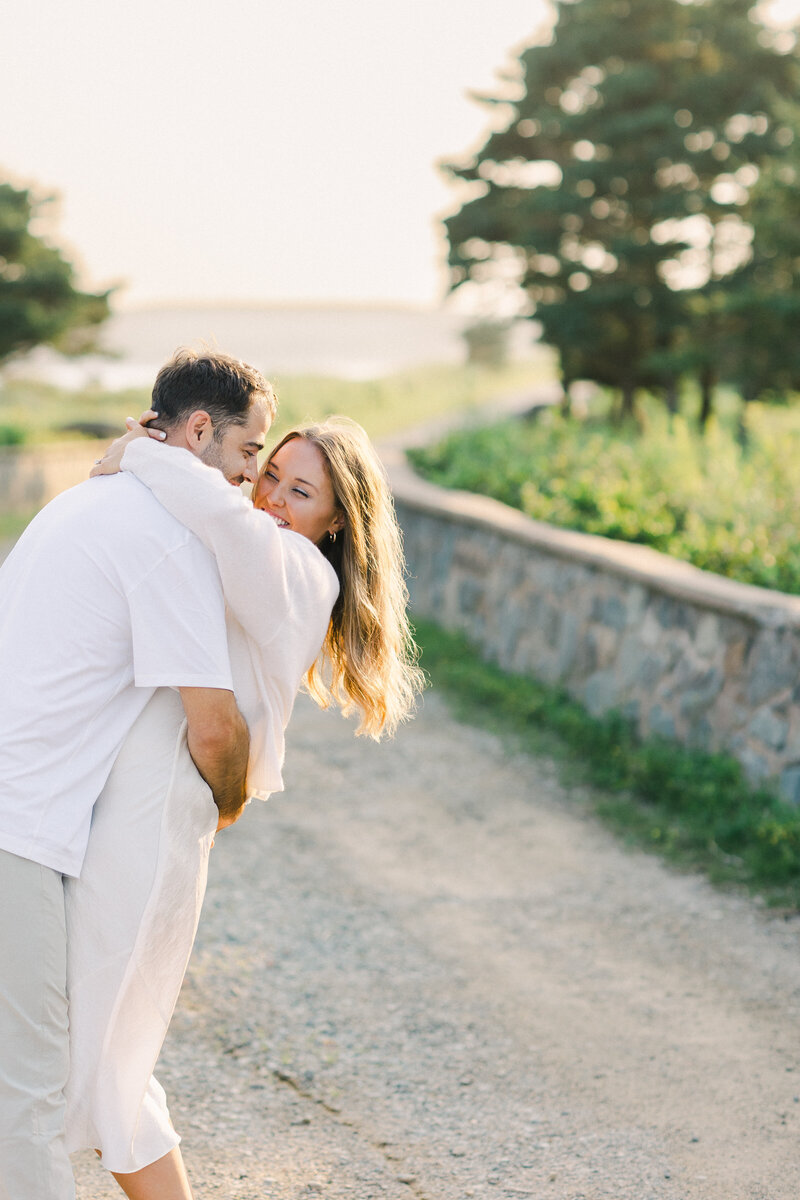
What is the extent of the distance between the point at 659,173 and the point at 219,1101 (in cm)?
2009

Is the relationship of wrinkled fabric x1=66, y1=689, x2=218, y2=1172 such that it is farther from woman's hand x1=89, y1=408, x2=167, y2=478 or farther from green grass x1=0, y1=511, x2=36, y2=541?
green grass x1=0, y1=511, x2=36, y2=541

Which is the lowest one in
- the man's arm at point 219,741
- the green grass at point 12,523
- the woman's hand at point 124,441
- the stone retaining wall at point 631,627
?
the green grass at point 12,523

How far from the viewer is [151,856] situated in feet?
7.27

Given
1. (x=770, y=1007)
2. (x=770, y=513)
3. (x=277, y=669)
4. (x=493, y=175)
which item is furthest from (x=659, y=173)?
(x=277, y=669)

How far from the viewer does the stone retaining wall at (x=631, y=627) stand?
5887mm

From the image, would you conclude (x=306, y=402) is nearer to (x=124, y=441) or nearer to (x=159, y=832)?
(x=124, y=441)

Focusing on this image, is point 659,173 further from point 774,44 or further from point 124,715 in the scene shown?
point 124,715

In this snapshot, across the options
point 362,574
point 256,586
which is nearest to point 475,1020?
point 362,574

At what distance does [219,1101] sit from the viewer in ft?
11.7

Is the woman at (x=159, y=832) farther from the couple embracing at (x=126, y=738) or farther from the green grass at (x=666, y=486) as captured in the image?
the green grass at (x=666, y=486)

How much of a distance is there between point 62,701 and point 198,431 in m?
0.57

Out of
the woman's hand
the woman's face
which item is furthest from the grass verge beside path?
the woman's hand

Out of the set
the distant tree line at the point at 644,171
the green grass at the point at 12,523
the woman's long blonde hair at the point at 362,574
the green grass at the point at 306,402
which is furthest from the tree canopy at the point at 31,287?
the woman's long blonde hair at the point at 362,574

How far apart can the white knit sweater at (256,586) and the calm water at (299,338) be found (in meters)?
40.9
